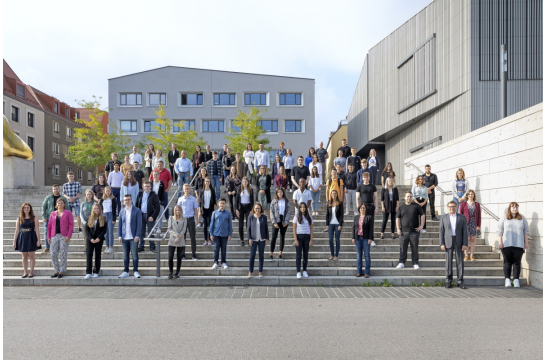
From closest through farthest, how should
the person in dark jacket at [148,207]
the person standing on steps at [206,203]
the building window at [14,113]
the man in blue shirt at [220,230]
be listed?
the man in blue shirt at [220,230], the person in dark jacket at [148,207], the person standing on steps at [206,203], the building window at [14,113]

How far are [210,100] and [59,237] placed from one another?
3878cm

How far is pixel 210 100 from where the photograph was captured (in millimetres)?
47562

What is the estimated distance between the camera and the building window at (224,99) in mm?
47781

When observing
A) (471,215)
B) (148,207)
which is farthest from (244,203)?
(471,215)

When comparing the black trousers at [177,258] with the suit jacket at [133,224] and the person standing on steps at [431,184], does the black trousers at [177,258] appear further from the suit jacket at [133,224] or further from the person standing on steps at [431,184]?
the person standing on steps at [431,184]

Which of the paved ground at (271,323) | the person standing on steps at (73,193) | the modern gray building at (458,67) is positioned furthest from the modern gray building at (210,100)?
the paved ground at (271,323)

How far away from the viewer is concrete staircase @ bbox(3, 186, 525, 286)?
9883 millimetres

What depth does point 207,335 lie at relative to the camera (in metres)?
5.59

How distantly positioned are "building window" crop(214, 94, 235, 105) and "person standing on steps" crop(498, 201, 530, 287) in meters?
40.3

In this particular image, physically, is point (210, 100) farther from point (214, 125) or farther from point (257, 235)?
point (257, 235)

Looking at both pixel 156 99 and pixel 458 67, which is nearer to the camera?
pixel 458 67

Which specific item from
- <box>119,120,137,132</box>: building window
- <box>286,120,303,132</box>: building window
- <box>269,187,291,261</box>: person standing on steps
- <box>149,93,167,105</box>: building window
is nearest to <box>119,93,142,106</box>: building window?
<box>149,93,167,105</box>: building window

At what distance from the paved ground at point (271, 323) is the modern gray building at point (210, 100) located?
39.1m

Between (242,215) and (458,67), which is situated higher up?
(458,67)
